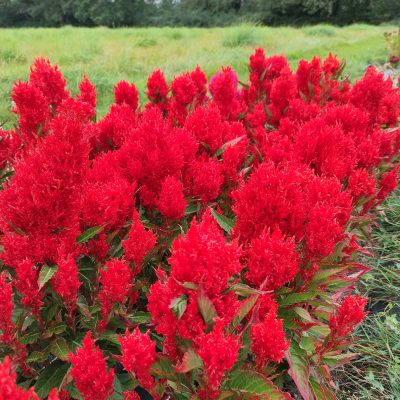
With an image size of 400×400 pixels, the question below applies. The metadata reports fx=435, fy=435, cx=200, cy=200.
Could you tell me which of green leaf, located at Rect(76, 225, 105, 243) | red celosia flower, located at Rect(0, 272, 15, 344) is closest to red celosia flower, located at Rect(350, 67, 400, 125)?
green leaf, located at Rect(76, 225, 105, 243)

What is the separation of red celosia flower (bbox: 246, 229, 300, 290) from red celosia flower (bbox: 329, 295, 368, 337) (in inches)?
7.4

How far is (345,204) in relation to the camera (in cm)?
165

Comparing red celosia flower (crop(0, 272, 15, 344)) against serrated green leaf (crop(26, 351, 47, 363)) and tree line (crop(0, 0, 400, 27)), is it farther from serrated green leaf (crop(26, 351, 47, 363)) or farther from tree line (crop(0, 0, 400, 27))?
tree line (crop(0, 0, 400, 27))

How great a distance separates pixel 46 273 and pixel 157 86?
1875mm

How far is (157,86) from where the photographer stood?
2879 mm

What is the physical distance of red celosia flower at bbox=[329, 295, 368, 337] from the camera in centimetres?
127

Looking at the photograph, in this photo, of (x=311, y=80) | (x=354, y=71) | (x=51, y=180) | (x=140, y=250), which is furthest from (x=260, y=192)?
(x=354, y=71)

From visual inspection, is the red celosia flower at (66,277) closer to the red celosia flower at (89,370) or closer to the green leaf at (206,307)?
the red celosia flower at (89,370)

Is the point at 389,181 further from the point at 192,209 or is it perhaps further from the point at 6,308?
the point at 6,308

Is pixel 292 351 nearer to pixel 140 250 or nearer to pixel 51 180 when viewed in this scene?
pixel 140 250

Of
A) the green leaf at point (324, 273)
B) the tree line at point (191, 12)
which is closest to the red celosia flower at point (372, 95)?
the green leaf at point (324, 273)

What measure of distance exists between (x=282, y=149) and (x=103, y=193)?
929mm

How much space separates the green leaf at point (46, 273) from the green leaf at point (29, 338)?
0.30 meters

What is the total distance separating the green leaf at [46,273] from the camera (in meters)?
1.25
